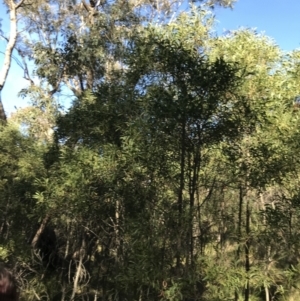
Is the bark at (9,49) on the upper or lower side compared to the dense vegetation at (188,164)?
upper

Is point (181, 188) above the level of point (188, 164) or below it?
below

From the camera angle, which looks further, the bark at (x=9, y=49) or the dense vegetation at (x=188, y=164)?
the bark at (x=9, y=49)

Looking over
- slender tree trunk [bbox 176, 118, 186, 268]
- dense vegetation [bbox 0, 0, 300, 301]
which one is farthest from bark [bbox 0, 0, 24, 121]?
slender tree trunk [bbox 176, 118, 186, 268]

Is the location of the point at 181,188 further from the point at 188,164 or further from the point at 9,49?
the point at 9,49

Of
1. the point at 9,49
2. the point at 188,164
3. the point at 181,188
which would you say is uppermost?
the point at 9,49

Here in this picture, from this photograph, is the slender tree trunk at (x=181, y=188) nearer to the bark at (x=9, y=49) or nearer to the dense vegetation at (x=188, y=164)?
the dense vegetation at (x=188, y=164)

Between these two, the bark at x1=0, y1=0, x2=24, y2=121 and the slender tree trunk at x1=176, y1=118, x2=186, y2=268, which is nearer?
the slender tree trunk at x1=176, y1=118, x2=186, y2=268

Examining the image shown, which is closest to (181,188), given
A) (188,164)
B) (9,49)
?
(188,164)

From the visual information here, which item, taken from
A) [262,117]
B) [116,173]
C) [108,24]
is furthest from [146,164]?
[108,24]

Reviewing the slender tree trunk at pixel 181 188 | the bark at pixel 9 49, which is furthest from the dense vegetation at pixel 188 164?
the bark at pixel 9 49

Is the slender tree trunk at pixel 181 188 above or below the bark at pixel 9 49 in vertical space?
below

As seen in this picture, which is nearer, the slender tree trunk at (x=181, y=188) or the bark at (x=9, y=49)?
the slender tree trunk at (x=181, y=188)

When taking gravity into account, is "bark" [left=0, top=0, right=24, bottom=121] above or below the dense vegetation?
above

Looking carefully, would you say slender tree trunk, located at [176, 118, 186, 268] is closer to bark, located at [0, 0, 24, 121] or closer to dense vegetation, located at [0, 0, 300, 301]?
dense vegetation, located at [0, 0, 300, 301]
